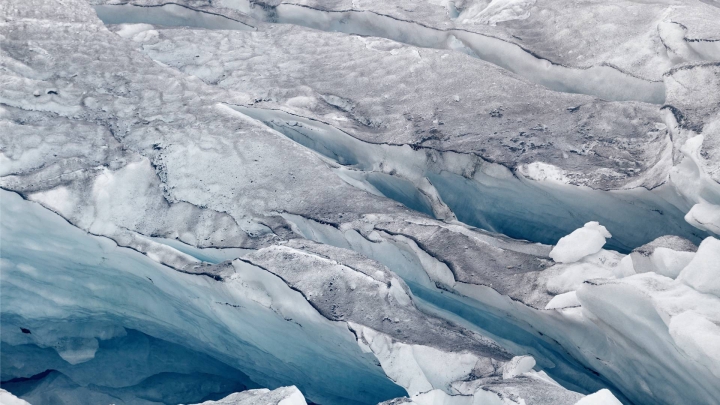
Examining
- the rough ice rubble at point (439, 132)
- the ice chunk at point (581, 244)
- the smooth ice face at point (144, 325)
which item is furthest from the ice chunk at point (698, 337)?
the smooth ice face at point (144, 325)

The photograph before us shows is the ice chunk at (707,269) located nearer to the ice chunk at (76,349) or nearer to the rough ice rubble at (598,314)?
the rough ice rubble at (598,314)

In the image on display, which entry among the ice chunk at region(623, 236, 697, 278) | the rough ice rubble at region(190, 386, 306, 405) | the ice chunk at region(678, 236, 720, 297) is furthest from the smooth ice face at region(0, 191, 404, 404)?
the ice chunk at region(678, 236, 720, 297)

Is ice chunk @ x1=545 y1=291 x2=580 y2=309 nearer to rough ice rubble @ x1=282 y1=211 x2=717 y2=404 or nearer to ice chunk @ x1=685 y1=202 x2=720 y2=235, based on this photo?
rough ice rubble @ x1=282 y1=211 x2=717 y2=404

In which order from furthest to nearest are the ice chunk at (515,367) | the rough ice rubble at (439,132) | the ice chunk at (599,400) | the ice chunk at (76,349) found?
the ice chunk at (76,349), the rough ice rubble at (439,132), the ice chunk at (515,367), the ice chunk at (599,400)

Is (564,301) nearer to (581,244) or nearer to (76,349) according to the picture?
(581,244)

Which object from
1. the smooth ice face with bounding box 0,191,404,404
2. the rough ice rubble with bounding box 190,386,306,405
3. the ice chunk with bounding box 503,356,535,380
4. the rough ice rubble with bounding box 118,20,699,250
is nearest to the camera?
the rough ice rubble with bounding box 190,386,306,405

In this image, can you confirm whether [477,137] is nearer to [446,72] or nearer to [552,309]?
[446,72]

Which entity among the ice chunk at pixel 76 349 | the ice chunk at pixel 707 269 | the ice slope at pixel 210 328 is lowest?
the ice chunk at pixel 76 349
